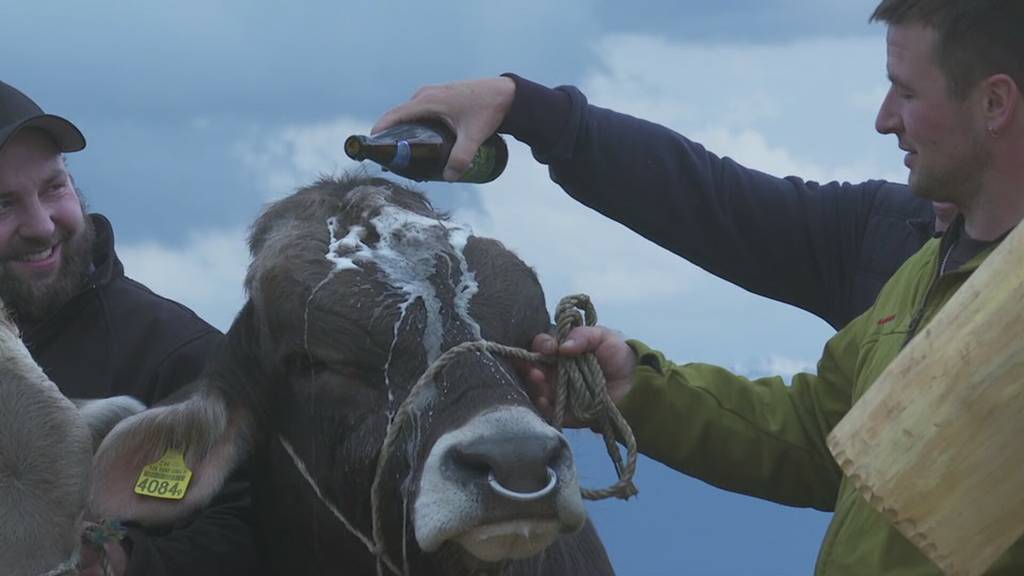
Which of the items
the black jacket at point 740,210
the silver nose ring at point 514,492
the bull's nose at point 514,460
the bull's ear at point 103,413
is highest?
the black jacket at point 740,210

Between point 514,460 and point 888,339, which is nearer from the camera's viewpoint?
point 514,460

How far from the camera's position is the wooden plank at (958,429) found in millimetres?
3002

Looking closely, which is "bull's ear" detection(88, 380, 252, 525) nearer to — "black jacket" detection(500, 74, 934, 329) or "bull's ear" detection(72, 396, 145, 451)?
"bull's ear" detection(72, 396, 145, 451)

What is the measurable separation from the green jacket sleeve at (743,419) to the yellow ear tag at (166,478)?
1525 millimetres

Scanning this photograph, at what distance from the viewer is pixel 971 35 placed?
4.36 metres

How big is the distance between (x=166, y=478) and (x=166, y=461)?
2.3 inches

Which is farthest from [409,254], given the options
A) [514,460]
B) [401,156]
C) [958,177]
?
[958,177]

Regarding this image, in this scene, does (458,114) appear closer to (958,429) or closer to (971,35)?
(971,35)

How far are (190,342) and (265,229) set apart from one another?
97 cm

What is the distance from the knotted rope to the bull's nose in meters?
0.40

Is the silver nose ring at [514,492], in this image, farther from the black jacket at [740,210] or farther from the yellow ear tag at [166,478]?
the black jacket at [740,210]

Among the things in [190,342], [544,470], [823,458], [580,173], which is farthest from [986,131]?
[190,342]

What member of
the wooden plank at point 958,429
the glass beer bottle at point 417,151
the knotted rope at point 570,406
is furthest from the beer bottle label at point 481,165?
the wooden plank at point 958,429

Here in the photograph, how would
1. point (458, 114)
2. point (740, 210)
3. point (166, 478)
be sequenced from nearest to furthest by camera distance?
point (166, 478), point (458, 114), point (740, 210)
